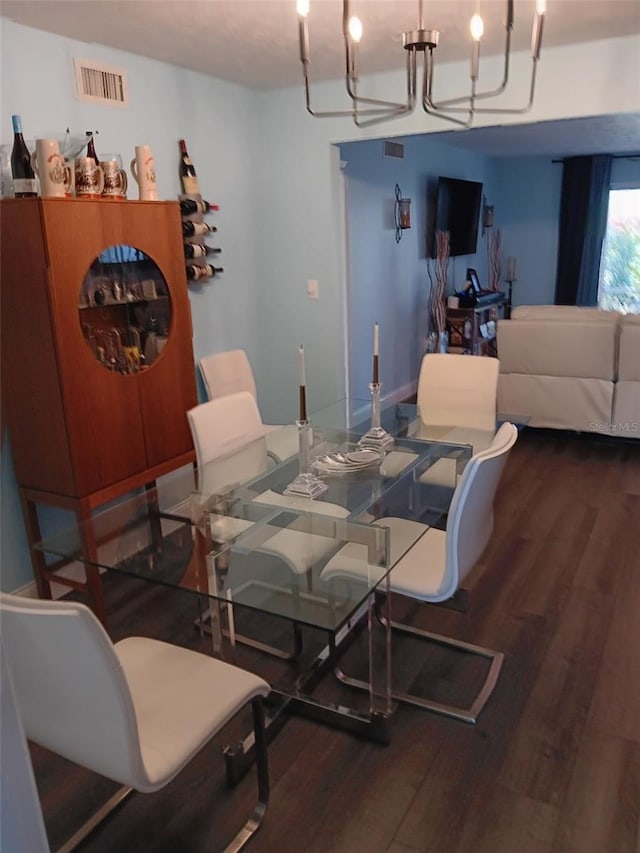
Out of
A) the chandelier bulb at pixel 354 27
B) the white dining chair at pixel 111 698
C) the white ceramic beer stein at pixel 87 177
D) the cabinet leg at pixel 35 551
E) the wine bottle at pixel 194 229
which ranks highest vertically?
the chandelier bulb at pixel 354 27

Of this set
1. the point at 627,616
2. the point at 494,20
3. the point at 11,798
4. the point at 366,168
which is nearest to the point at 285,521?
the point at 11,798

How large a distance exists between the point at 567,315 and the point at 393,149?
2092mm

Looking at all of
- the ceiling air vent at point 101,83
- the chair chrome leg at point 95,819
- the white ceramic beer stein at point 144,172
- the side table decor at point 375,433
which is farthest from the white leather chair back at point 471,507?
the ceiling air vent at point 101,83

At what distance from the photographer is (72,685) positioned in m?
1.29

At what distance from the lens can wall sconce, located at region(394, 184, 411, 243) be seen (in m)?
5.67

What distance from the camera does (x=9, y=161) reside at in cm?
249

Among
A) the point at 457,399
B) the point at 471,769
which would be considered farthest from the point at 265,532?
the point at 457,399

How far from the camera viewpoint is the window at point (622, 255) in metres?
7.92

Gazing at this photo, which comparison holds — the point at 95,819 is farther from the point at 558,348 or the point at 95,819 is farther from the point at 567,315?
the point at 567,315

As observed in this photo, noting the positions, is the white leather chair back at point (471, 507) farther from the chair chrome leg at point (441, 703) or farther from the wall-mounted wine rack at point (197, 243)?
the wall-mounted wine rack at point (197, 243)

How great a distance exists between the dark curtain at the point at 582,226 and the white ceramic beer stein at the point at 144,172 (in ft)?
21.5

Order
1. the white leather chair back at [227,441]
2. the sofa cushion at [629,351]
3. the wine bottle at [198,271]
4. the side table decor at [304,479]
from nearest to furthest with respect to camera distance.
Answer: the side table decor at [304,479], the white leather chair back at [227,441], the wine bottle at [198,271], the sofa cushion at [629,351]

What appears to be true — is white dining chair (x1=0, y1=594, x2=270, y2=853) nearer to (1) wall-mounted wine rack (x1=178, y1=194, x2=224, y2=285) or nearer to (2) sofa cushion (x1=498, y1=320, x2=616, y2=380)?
(1) wall-mounted wine rack (x1=178, y1=194, x2=224, y2=285)

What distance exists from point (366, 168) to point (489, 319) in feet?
8.77
